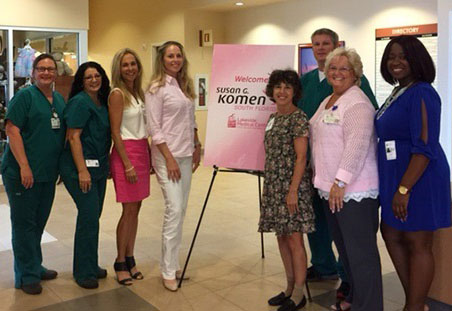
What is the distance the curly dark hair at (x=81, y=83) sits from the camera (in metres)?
3.25

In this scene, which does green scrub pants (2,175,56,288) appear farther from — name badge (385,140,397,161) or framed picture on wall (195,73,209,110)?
framed picture on wall (195,73,209,110)

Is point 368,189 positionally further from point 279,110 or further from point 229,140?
point 229,140

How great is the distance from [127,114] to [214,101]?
58 centimetres

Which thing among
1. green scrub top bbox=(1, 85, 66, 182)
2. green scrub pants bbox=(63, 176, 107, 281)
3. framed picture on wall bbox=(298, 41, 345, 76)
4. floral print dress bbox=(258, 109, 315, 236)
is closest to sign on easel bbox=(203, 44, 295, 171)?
floral print dress bbox=(258, 109, 315, 236)

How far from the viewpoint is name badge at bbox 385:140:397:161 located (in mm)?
2455

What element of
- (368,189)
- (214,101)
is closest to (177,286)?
(214,101)

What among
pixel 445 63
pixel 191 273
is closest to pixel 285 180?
pixel 191 273

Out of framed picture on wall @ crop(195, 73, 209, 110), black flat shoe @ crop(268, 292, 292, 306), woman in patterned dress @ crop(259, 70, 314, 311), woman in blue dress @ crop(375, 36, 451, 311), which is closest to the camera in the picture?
Answer: woman in blue dress @ crop(375, 36, 451, 311)

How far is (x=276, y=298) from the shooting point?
10.0 ft

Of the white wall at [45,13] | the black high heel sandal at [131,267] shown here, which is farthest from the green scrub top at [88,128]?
the white wall at [45,13]

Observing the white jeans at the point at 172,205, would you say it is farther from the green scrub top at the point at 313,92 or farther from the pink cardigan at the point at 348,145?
Answer: the pink cardigan at the point at 348,145

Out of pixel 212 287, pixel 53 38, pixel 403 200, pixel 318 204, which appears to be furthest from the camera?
pixel 53 38

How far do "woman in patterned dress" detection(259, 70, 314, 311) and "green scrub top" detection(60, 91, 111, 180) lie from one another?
107cm

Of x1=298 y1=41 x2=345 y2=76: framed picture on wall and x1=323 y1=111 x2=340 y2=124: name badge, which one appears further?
x1=298 y1=41 x2=345 y2=76: framed picture on wall
